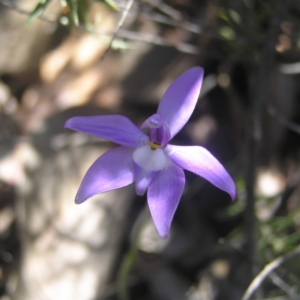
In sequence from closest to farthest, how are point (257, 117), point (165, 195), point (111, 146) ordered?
point (165, 195) < point (257, 117) < point (111, 146)

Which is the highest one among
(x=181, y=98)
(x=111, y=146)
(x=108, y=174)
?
(x=181, y=98)

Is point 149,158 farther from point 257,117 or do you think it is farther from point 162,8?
point 162,8

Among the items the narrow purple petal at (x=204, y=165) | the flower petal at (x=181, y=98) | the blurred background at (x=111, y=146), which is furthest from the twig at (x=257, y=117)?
the narrow purple petal at (x=204, y=165)

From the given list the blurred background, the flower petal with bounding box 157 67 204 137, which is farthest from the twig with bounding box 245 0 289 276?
the flower petal with bounding box 157 67 204 137

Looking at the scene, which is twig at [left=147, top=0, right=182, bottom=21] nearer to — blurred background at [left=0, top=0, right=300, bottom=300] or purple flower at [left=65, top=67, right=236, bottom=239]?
blurred background at [left=0, top=0, right=300, bottom=300]

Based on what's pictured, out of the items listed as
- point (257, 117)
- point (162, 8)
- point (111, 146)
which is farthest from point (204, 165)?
point (111, 146)

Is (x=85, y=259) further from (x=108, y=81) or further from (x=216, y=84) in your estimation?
(x=216, y=84)

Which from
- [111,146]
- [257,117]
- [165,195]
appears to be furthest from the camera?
[111,146]
